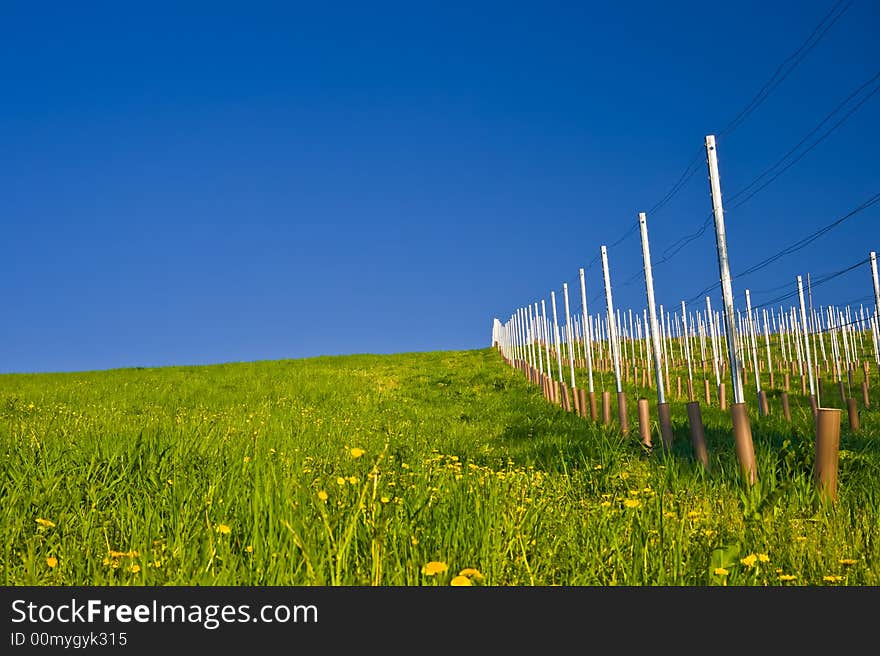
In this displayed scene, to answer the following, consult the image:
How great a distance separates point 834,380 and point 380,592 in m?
30.1

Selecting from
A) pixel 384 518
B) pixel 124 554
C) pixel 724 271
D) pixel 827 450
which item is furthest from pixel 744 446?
pixel 124 554

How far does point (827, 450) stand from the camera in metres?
5.52

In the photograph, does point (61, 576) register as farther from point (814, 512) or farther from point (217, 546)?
point (814, 512)

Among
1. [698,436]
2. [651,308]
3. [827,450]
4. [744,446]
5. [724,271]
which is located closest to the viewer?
[827,450]

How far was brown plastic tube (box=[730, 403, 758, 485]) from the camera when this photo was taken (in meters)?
6.07

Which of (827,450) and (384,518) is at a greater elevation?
(827,450)

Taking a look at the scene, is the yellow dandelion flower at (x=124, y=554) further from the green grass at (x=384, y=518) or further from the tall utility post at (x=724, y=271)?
the tall utility post at (x=724, y=271)

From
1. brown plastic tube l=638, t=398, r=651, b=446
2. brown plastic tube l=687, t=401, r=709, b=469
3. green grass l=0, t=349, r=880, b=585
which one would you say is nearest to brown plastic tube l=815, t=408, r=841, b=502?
green grass l=0, t=349, r=880, b=585

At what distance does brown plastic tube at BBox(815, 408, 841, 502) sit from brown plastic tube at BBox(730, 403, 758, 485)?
53 cm

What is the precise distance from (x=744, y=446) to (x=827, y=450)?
2.77 ft

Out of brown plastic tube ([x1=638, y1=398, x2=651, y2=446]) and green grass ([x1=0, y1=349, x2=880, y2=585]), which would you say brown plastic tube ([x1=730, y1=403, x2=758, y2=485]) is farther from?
brown plastic tube ([x1=638, y1=398, x2=651, y2=446])

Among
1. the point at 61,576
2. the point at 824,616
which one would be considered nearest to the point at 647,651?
the point at 824,616

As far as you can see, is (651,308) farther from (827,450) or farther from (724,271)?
(827,450)

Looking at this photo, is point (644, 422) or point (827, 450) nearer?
point (827, 450)
